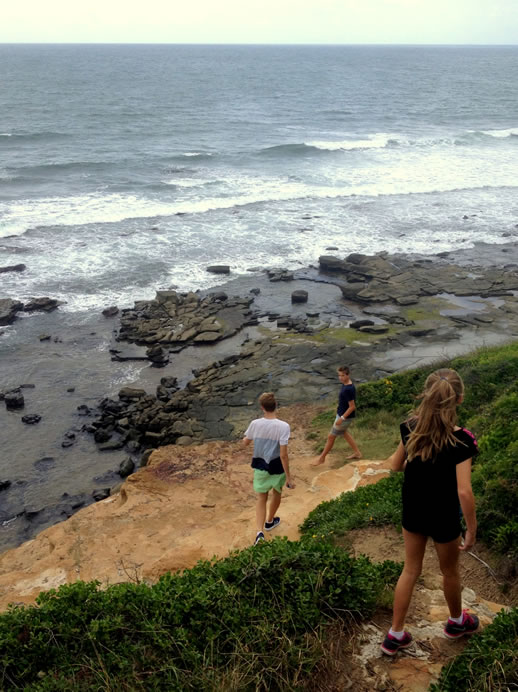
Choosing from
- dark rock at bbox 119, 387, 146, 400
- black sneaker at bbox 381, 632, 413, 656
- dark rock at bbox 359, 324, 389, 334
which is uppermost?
black sneaker at bbox 381, 632, 413, 656

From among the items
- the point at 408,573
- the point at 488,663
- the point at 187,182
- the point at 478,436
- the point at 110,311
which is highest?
the point at 408,573

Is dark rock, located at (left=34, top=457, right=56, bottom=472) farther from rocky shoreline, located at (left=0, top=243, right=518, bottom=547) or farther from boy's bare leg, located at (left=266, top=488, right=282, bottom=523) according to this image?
boy's bare leg, located at (left=266, top=488, right=282, bottom=523)

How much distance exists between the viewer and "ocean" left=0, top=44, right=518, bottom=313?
94.3 feet

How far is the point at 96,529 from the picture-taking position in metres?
11.3

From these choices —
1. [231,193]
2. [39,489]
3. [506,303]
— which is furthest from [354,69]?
[39,489]

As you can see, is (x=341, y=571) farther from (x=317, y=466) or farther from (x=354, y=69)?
(x=354, y=69)

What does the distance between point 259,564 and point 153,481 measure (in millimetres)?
7575

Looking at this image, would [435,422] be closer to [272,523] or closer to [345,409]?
[272,523]

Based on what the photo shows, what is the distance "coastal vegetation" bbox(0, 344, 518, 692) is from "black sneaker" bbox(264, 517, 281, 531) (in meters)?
2.52

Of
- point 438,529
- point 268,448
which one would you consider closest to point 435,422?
point 438,529

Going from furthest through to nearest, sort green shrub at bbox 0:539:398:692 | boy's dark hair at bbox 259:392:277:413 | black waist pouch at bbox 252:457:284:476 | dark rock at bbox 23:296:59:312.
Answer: dark rock at bbox 23:296:59:312
black waist pouch at bbox 252:457:284:476
boy's dark hair at bbox 259:392:277:413
green shrub at bbox 0:539:398:692

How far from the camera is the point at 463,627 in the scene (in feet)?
17.0

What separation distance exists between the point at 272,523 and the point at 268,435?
5.53 feet

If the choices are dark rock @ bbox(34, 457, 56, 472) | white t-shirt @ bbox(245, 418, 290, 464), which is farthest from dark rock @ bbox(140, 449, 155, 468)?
white t-shirt @ bbox(245, 418, 290, 464)
